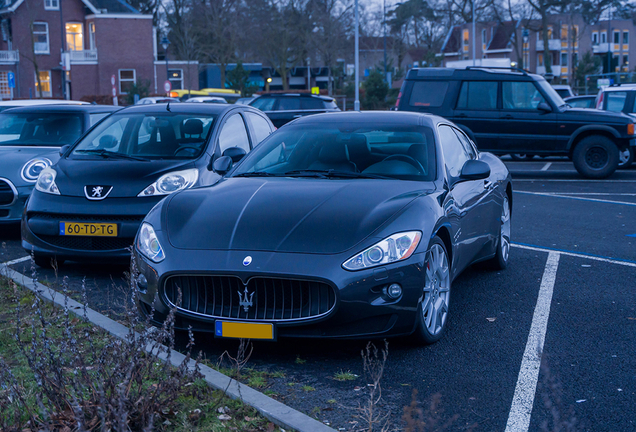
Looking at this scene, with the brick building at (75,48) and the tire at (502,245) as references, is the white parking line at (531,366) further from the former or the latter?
the brick building at (75,48)

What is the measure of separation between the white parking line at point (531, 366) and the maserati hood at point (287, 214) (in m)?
1.20

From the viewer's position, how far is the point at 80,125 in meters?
10.1

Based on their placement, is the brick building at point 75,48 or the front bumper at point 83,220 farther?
the brick building at point 75,48

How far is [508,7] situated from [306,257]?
199 ft

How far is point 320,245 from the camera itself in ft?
14.5

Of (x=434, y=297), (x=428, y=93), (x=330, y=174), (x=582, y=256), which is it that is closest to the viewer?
(x=434, y=297)

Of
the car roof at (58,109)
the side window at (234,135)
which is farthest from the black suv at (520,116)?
the side window at (234,135)

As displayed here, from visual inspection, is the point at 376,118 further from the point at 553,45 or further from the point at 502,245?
the point at 553,45

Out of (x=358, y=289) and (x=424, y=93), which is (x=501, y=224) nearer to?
(x=358, y=289)

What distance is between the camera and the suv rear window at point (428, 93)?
51.1 ft

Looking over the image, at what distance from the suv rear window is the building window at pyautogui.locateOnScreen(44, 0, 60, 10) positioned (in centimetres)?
5236

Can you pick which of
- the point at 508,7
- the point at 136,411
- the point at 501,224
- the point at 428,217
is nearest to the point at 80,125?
the point at 501,224

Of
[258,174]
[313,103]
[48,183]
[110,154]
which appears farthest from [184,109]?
[313,103]

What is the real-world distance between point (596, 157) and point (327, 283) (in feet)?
42.3
